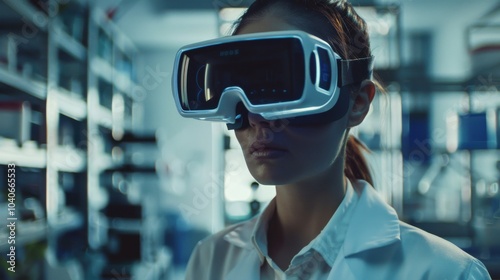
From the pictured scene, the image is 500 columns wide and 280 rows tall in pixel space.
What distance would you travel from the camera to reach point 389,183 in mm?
3178

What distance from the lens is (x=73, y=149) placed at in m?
2.88

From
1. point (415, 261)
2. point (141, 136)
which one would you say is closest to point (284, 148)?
point (415, 261)

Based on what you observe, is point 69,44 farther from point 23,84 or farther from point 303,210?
point 303,210

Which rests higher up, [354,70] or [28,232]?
[354,70]

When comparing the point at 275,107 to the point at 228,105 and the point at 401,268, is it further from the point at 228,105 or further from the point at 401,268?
the point at 401,268

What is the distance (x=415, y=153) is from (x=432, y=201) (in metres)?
0.78

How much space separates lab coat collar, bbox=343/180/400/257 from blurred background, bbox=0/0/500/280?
33.5 inches

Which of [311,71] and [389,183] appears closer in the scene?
[311,71]

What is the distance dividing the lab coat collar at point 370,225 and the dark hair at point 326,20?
0.23 meters

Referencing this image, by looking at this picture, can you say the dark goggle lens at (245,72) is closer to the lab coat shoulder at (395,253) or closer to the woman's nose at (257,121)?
the woman's nose at (257,121)

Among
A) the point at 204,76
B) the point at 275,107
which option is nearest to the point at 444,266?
the point at 275,107

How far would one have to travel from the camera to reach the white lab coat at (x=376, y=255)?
673 mm

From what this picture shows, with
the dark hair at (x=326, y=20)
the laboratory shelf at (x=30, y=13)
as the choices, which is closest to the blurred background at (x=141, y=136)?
the laboratory shelf at (x=30, y=13)

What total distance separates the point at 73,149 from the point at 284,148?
246 cm
